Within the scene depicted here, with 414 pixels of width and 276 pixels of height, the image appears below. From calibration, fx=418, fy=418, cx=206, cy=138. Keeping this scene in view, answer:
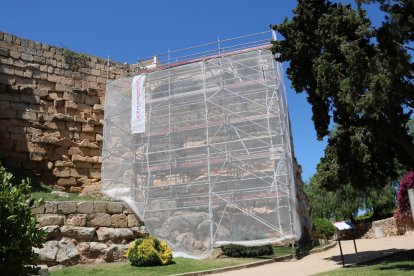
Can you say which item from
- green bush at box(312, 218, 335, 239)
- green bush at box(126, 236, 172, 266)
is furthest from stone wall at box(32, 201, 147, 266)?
green bush at box(312, 218, 335, 239)

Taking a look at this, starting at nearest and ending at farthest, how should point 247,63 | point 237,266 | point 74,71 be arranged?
point 237,266
point 247,63
point 74,71

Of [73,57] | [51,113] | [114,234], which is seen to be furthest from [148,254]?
[73,57]

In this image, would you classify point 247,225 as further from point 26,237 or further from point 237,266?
point 26,237

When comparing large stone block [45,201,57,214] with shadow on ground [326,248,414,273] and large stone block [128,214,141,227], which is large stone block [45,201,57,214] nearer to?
large stone block [128,214,141,227]

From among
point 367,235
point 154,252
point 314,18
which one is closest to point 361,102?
point 314,18

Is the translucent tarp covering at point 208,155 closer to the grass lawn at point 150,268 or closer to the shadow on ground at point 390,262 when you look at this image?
the grass lawn at point 150,268

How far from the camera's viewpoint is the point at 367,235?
64.1 feet

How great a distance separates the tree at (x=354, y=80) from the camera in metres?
8.70

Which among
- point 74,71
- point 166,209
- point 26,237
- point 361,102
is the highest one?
point 74,71

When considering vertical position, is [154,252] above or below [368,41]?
below

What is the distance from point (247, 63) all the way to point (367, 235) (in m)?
10.8

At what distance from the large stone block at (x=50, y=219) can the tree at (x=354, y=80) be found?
6794 mm

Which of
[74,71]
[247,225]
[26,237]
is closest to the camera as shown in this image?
[26,237]

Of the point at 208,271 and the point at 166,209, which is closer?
the point at 208,271
